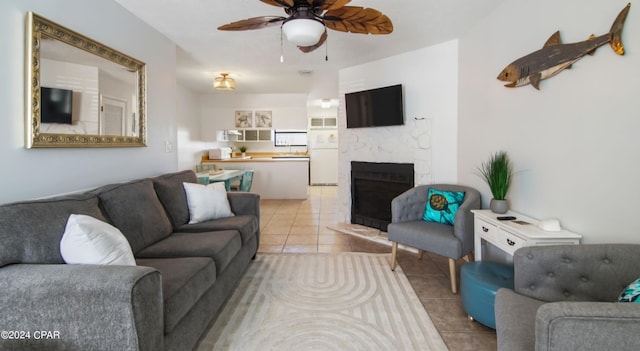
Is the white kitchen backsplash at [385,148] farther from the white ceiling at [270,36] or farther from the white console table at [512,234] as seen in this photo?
Answer: the white console table at [512,234]

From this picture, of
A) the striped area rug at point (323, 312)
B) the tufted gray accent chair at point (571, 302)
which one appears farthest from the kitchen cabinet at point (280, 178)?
the tufted gray accent chair at point (571, 302)

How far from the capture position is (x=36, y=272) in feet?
3.85

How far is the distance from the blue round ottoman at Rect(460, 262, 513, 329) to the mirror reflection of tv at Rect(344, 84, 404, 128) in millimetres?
2160

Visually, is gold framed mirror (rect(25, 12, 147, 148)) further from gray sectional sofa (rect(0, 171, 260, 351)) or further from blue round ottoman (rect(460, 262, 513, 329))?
blue round ottoman (rect(460, 262, 513, 329))

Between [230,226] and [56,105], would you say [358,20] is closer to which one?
[230,226]

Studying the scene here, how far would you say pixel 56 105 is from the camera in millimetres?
1891

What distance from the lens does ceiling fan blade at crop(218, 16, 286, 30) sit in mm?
1969

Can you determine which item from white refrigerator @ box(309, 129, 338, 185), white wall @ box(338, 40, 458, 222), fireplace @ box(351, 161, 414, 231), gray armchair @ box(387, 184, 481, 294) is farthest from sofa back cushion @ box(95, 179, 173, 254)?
white refrigerator @ box(309, 129, 338, 185)

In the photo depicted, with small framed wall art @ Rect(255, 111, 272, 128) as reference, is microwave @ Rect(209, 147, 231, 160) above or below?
below

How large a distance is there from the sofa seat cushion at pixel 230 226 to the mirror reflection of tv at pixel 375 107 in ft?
6.98

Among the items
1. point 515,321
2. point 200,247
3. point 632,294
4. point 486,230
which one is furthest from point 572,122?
point 200,247

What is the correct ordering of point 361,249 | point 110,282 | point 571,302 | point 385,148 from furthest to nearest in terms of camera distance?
point 385,148 < point 361,249 < point 110,282 < point 571,302

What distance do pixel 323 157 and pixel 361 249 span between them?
6193 millimetres

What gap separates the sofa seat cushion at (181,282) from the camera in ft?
4.59
